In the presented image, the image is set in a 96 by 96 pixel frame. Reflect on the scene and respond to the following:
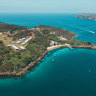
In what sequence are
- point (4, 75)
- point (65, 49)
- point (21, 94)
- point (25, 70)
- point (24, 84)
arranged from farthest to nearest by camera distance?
point (65, 49)
point (25, 70)
point (4, 75)
point (24, 84)
point (21, 94)

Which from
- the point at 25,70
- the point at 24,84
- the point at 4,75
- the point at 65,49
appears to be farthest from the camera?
the point at 65,49

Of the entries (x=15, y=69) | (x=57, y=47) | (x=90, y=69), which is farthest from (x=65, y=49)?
(x=15, y=69)

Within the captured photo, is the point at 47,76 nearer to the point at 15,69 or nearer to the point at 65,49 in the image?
the point at 15,69

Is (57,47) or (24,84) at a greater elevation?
(57,47)

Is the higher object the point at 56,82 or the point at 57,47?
the point at 57,47

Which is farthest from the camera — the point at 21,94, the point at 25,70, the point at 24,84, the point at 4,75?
the point at 25,70

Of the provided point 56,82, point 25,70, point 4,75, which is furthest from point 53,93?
point 4,75

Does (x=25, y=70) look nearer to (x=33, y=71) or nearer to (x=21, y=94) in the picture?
(x=33, y=71)

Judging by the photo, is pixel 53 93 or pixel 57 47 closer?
pixel 53 93

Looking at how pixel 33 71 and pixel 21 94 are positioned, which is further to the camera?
pixel 33 71
